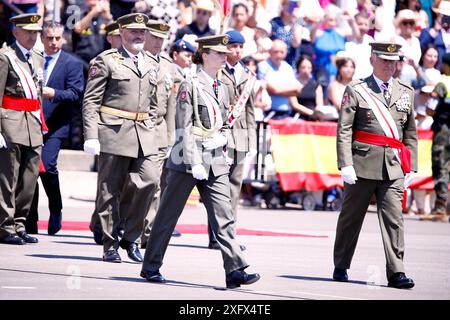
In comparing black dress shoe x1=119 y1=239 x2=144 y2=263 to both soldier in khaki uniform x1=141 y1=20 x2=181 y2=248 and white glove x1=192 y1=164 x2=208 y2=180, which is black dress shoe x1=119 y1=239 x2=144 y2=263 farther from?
white glove x1=192 y1=164 x2=208 y2=180

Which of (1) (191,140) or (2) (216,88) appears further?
(2) (216,88)

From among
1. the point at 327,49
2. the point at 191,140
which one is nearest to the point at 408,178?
the point at 191,140

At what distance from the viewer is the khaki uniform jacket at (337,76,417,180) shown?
38.6 ft

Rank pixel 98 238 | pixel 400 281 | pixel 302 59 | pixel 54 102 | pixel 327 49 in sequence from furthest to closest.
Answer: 1. pixel 327 49
2. pixel 302 59
3. pixel 54 102
4. pixel 98 238
5. pixel 400 281

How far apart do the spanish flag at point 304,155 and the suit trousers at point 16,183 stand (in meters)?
6.34

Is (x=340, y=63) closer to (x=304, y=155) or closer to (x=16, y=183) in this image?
(x=304, y=155)

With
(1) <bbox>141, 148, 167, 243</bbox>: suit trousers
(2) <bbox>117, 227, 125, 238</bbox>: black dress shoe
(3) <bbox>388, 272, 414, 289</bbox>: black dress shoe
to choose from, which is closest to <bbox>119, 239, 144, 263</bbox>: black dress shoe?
(1) <bbox>141, 148, 167, 243</bbox>: suit trousers

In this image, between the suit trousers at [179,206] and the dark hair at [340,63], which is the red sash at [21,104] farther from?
the dark hair at [340,63]

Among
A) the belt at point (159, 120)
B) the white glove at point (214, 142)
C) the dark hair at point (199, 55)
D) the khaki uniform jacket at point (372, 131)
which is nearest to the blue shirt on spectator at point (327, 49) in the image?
the belt at point (159, 120)

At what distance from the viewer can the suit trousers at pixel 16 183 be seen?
541 inches

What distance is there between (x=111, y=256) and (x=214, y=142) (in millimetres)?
2068

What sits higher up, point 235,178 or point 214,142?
point 214,142

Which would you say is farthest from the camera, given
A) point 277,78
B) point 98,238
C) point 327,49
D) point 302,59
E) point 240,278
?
point 327,49

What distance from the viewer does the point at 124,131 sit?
41.4 ft
